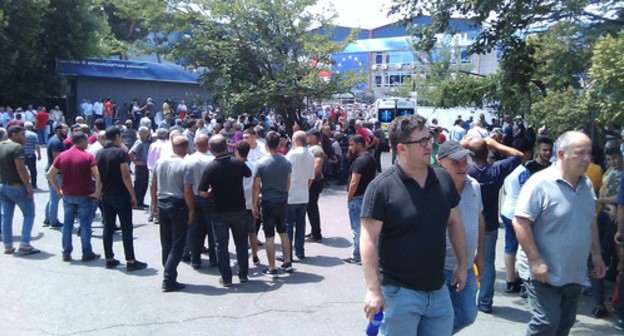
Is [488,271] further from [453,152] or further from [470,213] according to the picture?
[453,152]

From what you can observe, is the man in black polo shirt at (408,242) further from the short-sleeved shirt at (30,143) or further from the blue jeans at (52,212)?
the short-sleeved shirt at (30,143)

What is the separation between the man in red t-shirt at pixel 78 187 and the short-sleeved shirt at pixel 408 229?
18.3 ft

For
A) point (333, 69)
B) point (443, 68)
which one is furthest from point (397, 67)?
point (333, 69)

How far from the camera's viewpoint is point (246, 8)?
17.7 metres

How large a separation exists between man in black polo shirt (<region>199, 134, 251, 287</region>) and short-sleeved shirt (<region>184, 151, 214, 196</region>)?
158 millimetres

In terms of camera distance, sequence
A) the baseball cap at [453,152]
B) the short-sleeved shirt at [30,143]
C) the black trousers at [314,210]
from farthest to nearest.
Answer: the short-sleeved shirt at [30,143] < the black trousers at [314,210] < the baseball cap at [453,152]

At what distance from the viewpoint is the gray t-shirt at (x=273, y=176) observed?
8.00 metres

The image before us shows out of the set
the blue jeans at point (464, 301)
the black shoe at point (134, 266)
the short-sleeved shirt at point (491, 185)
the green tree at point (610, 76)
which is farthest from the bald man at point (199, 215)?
the green tree at point (610, 76)

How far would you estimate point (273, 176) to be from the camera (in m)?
8.00

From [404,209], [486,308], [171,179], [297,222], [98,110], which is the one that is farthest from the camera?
[98,110]

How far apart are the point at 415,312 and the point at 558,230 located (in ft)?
4.59

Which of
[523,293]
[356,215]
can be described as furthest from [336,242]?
[523,293]

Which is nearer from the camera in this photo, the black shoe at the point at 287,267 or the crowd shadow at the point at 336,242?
the black shoe at the point at 287,267

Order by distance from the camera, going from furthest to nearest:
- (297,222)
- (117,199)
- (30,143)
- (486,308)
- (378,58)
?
(378,58), (30,143), (297,222), (117,199), (486,308)
